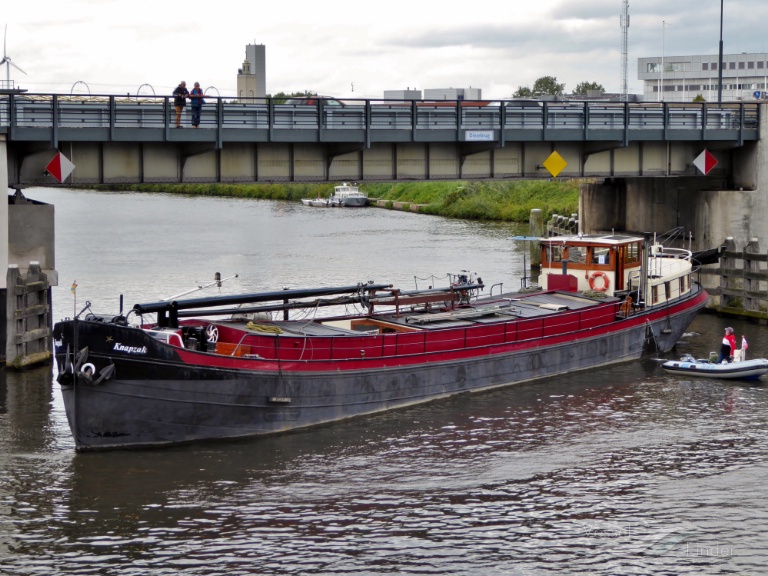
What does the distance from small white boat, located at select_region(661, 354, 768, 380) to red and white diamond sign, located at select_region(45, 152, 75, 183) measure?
63.4ft

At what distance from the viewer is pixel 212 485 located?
2456 cm

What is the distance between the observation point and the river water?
68.1 feet

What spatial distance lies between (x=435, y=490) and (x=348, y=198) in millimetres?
87725

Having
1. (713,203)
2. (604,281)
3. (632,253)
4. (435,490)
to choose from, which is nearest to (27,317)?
(435,490)

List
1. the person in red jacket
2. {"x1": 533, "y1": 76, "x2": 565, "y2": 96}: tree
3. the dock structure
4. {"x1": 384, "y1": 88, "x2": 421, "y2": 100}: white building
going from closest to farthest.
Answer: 1. the dock structure
2. the person in red jacket
3. {"x1": 384, "y1": 88, "x2": 421, "y2": 100}: white building
4. {"x1": 533, "y1": 76, "x2": 565, "y2": 96}: tree

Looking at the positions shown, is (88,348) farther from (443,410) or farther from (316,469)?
(443,410)

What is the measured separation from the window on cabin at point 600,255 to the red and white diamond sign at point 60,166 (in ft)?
55.4

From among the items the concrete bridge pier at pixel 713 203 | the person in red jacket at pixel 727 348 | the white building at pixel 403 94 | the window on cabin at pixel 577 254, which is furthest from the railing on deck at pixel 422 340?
the white building at pixel 403 94

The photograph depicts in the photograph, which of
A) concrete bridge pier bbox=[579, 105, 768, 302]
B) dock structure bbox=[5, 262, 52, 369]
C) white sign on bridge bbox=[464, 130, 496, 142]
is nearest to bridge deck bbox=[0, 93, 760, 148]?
white sign on bridge bbox=[464, 130, 496, 142]

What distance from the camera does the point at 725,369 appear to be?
113 feet

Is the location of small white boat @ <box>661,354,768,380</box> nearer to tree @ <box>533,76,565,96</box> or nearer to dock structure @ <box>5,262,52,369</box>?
dock structure @ <box>5,262,52,369</box>

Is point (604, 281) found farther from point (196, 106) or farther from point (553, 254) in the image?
point (196, 106)

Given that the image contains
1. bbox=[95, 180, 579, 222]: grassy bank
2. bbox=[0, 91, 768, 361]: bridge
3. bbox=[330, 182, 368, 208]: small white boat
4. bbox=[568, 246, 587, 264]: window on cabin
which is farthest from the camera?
bbox=[330, 182, 368, 208]: small white boat

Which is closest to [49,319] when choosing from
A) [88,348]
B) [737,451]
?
[88,348]
